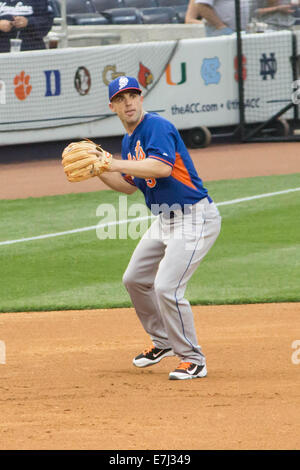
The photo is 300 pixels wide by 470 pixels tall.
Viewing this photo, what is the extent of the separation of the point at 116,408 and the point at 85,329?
2.08 meters

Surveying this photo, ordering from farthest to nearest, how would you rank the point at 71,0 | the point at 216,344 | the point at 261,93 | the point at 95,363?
1. the point at 71,0
2. the point at 261,93
3. the point at 216,344
4. the point at 95,363

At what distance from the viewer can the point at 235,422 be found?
15.4ft

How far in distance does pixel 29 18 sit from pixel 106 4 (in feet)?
20.5

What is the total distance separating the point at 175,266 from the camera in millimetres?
5523

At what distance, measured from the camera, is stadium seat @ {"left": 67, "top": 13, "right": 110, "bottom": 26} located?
19.6m

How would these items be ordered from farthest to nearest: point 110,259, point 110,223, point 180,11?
point 180,11, point 110,223, point 110,259

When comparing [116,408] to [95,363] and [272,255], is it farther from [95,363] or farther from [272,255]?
[272,255]

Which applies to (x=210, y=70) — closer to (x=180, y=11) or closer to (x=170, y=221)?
(x=180, y=11)

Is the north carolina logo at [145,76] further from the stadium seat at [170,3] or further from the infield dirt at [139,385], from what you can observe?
the infield dirt at [139,385]

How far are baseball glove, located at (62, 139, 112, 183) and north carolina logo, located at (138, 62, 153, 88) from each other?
11105 mm

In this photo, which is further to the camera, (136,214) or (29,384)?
(136,214)


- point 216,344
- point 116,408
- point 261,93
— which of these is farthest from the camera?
point 261,93

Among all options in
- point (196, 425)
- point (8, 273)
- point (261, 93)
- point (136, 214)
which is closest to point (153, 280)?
point (196, 425)

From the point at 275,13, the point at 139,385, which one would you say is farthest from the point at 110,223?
the point at 275,13
